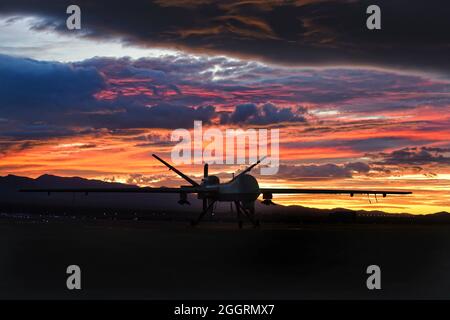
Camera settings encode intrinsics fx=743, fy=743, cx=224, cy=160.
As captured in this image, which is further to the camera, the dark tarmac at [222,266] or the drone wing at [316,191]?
the drone wing at [316,191]

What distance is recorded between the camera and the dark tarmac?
33156mm

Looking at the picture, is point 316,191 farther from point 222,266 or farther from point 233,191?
point 222,266

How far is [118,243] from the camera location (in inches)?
2172

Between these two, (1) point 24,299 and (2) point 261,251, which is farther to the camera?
(2) point 261,251

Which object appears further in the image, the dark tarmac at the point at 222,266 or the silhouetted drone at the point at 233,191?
the silhouetted drone at the point at 233,191

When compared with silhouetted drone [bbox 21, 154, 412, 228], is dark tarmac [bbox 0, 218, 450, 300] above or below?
below

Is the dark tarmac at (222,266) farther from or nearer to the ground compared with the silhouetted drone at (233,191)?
nearer to the ground

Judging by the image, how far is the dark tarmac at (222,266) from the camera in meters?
33.2

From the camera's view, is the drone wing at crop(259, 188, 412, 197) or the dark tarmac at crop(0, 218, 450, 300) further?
the drone wing at crop(259, 188, 412, 197)
